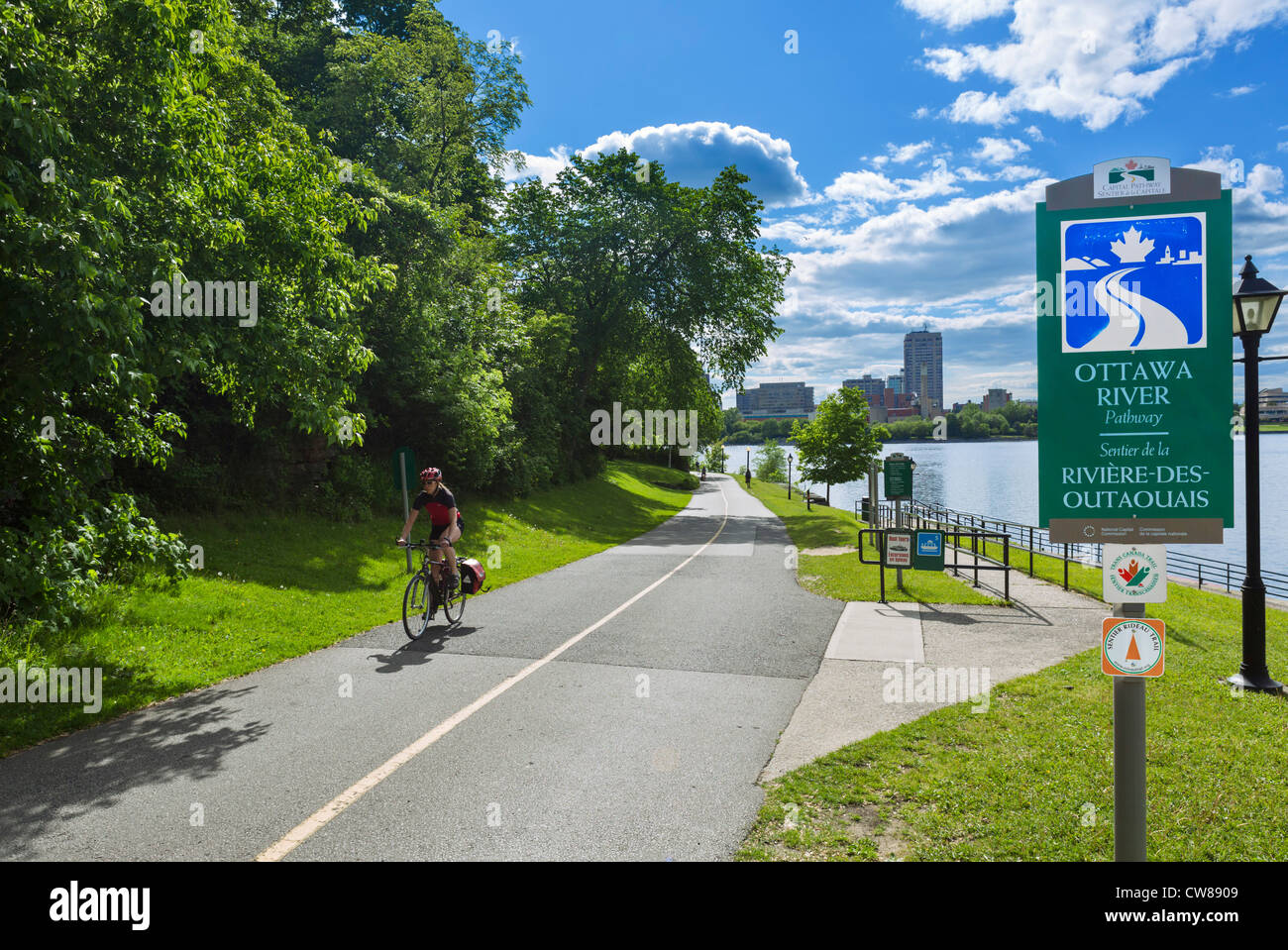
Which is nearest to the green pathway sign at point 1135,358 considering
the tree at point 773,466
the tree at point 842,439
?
the tree at point 842,439

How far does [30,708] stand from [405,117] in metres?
22.1

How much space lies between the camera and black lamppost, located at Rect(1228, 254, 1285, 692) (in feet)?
24.6

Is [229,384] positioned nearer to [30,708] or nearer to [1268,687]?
[30,708]

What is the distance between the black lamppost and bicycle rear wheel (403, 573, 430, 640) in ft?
29.2

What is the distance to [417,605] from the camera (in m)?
9.85

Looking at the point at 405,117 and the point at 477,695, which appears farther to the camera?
the point at 405,117

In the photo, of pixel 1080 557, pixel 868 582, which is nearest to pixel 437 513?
pixel 868 582

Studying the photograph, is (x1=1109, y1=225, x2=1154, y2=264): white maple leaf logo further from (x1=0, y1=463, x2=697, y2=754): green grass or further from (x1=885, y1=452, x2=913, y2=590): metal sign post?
(x1=885, y1=452, x2=913, y2=590): metal sign post

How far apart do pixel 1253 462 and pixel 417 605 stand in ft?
30.9

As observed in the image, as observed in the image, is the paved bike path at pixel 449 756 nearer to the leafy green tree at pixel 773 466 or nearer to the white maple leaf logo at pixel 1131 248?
the white maple leaf logo at pixel 1131 248

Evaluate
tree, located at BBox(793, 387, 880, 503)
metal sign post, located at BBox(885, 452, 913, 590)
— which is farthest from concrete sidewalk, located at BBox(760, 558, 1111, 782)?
tree, located at BBox(793, 387, 880, 503)

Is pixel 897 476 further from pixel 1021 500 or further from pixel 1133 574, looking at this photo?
pixel 1021 500

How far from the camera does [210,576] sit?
38.1 feet
